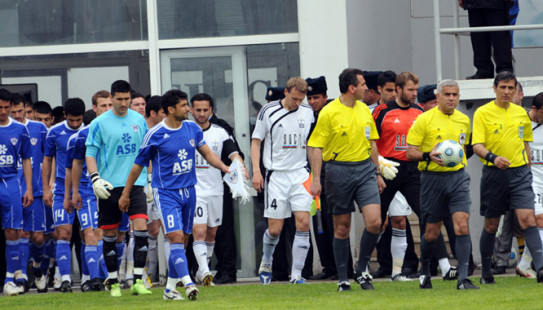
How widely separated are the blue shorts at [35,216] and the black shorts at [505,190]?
5.39 m

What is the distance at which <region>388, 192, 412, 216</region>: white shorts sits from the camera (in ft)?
43.5

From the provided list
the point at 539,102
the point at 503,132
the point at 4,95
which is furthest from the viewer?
the point at 4,95

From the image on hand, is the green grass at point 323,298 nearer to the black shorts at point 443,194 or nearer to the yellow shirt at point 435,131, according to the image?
the black shorts at point 443,194

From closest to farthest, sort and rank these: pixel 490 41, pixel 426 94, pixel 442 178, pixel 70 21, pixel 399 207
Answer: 1. pixel 442 178
2. pixel 399 207
3. pixel 426 94
4. pixel 490 41
5. pixel 70 21

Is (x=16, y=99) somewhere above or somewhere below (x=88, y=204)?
above

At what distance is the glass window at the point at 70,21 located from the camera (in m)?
15.8

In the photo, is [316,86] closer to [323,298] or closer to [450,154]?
[450,154]

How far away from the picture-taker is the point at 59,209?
13.6m

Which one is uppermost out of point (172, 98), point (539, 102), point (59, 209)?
point (172, 98)

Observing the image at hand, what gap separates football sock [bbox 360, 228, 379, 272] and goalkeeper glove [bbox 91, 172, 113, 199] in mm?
2579

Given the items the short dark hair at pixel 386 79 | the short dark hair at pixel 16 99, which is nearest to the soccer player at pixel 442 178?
the short dark hair at pixel 386 79

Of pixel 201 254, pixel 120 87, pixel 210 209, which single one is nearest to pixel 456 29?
pixel 210 209

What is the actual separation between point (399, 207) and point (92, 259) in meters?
3.45

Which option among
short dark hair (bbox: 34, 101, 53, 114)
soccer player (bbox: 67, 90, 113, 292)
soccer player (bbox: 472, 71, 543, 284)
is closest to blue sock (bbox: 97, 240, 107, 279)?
soccer player (bbox: 67, 90, 113, 292)
